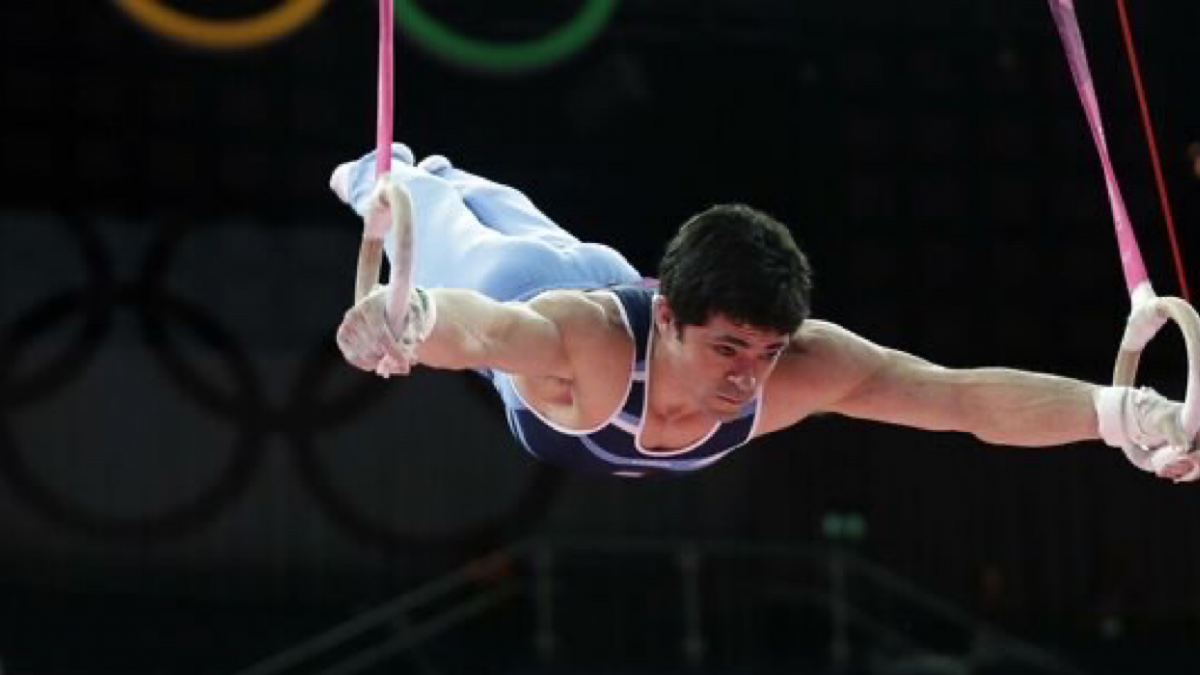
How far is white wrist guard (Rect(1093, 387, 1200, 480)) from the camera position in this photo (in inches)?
122

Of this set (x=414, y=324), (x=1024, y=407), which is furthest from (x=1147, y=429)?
(x=414, y=324)

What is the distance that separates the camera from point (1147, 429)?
10.4 feet

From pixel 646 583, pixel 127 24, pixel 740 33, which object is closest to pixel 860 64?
pixel 740 33

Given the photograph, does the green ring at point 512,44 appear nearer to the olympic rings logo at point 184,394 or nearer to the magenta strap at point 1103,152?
the olympic rings logo at point 184,394

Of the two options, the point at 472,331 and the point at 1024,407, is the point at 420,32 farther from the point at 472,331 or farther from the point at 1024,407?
the point at 472,331

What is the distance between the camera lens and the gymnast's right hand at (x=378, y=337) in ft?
8.79

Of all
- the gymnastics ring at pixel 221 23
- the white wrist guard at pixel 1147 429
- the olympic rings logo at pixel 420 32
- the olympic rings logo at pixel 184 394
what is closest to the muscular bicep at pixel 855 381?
the white wrist guard at pixel 1147 429

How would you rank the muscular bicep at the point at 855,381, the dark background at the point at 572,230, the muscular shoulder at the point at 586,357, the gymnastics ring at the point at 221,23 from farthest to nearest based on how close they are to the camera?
1. the dark background at the point at 572,230
2. the gymnastics ring at the point at 221,23
3. the muscular bicep at the point at 855,381
4. the muscular shoulder at the point at 586,357

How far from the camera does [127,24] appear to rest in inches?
366

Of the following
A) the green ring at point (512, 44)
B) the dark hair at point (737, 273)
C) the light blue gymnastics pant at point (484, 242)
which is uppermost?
the green ring at point (512, 44)

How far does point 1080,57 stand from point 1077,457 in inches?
301

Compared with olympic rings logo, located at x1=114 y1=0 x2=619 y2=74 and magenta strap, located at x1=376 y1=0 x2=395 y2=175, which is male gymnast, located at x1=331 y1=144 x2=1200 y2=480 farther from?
olympic rings logo, located at x1=114 y1=0 x2=619 y2=74

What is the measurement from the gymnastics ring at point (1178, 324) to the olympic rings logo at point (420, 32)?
5801 mm

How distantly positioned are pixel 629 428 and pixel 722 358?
35cm
